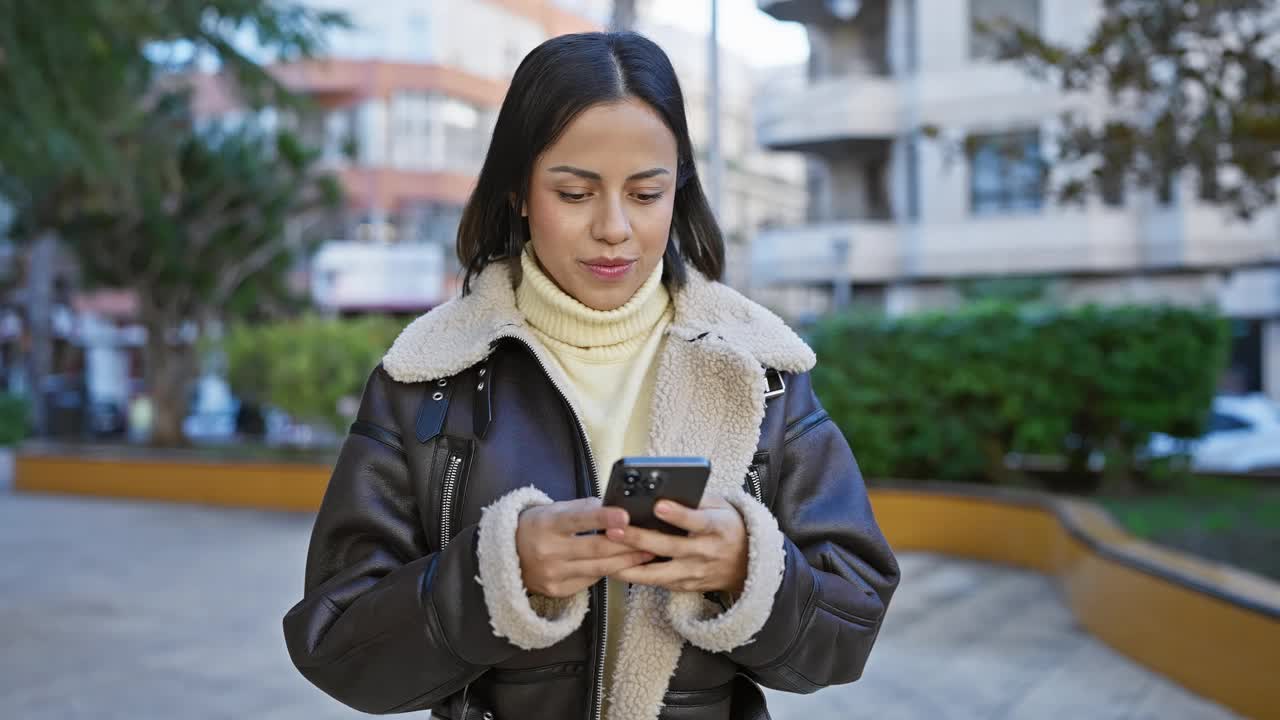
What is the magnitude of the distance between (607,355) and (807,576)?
0.50 meters

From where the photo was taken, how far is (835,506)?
6.33ft

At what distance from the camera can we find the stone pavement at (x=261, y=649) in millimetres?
6051

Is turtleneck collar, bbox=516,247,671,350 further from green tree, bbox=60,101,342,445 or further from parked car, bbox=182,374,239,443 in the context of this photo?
parked car, bbox=182,374,239,443

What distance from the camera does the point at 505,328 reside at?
6.53 ft

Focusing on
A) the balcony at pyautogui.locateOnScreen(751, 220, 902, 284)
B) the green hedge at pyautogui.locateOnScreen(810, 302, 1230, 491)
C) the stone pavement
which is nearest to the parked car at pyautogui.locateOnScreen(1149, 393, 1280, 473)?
the green hedge at pyautogui.locateOnScreen(810, 302, 1230, 491)

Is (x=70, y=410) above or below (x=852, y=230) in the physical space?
below

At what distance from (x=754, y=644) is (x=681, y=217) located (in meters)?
0.79

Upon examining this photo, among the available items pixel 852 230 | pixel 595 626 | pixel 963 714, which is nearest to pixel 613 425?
pixel 595 626

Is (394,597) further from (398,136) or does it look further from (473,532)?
(398,136)

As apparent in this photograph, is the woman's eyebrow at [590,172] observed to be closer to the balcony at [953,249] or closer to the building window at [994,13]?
the balcony at [953,249]

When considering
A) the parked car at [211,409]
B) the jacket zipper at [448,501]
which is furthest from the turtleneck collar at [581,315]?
the parked car at [211,409]

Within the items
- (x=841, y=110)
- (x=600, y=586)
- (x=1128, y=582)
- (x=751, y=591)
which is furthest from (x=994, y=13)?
(x=751, y=591)

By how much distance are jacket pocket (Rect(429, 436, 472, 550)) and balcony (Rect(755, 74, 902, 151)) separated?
82.5 feet

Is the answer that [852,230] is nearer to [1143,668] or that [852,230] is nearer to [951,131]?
[951,131]
